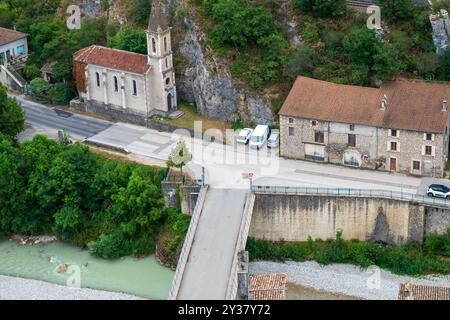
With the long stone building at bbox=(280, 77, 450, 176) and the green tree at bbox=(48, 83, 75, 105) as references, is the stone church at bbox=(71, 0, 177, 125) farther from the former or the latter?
the long stone building at bbox=(280, 77, 450, 176)

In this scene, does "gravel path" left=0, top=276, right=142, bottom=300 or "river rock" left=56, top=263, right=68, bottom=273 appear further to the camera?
"river rock" left=56, top=263, right=68, bottom=273

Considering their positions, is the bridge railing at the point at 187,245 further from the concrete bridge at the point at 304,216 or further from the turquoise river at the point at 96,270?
the turquoise river at the point at 96,270

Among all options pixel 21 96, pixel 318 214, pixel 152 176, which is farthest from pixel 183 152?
pixel 21 96

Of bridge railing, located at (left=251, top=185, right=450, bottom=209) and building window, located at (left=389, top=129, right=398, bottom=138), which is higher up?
building window, located at (left=389, top=129, right=398, bottom=138)

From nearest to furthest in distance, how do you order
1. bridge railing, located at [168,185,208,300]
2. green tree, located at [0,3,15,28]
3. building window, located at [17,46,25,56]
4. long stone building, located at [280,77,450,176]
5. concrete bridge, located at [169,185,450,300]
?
1. bridge railing, located at [168,185,208,300]
2. concrete bridge, located at [169,185,450,300]
3. long stone building, located at [280,77,450,176]
4. building window, located at [17,46,25,56]
5. green tree, located at [0,3,15,28]

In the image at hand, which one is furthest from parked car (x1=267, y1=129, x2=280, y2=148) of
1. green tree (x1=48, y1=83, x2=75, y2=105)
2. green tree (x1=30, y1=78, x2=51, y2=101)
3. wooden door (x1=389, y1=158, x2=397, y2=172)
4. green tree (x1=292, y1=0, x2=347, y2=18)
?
green tree (x1=30, y1=78, x2=51, y2=101)

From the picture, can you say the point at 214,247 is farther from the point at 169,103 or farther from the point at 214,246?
the point at 169,103

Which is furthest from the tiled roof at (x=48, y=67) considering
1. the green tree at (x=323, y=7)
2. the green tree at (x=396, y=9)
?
the green tree at (x=396, y=9)
